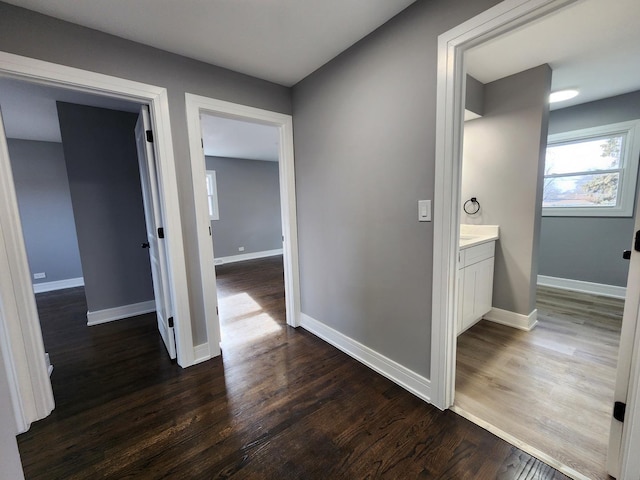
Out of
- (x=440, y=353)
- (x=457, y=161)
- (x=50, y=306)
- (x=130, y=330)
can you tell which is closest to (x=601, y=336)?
(x=440, y=353)

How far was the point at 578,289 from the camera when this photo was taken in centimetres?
353

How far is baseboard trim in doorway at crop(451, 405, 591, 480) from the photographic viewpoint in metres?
1.23

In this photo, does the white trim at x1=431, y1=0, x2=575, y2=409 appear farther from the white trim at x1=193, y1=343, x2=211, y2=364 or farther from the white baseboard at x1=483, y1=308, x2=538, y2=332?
the white trim at x1=193, y1=343, x2=211, y2=364

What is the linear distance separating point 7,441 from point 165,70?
7.15 feet

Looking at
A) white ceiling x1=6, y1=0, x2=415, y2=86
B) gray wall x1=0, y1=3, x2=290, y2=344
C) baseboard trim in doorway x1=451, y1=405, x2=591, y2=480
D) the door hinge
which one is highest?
white ceiling x1=6, y1=0, x2=415, y2=86

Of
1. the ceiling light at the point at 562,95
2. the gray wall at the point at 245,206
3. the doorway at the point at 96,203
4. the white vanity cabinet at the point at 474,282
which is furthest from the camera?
the gray wall at the point at 245,206

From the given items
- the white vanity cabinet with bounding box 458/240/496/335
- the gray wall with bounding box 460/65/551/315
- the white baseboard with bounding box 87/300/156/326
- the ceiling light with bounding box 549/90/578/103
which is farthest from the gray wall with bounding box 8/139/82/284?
the ceiling light with bounding box 549/90/578/103

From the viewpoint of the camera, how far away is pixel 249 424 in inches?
61.9

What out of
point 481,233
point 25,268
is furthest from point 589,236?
point 25,268

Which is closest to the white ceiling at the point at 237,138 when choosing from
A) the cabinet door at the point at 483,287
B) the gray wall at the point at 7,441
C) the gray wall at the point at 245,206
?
the gray wall at the point at 245,206

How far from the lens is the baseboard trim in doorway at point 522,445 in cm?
123

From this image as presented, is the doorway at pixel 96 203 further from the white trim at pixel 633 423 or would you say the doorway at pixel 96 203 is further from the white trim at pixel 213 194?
the white trim at pixel 633 423

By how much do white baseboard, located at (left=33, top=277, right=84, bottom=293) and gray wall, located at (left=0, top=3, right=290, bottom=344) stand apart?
398 centimetres

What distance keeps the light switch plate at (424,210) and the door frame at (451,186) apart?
58mm
